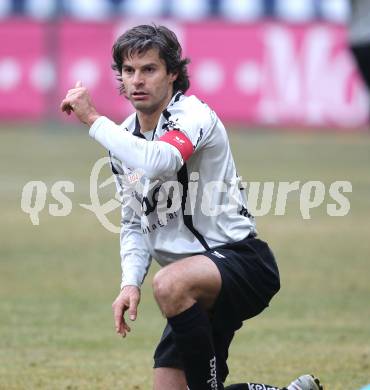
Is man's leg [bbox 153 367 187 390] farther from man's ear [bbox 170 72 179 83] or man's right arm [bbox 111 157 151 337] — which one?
man's ear [bbox 170 72 179 83]

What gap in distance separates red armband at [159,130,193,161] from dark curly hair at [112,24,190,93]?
399 millimetres

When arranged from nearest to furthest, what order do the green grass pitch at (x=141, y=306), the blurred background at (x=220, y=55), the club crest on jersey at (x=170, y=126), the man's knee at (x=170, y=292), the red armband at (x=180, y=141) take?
the man's knee at (x=170, y=292) < the red armband at (x=180, y=141) < the club crest on jersey at (x=170, y=126) < the green grass pitch at (x=141, y=306) < the blurred background at (x=220, y=55)

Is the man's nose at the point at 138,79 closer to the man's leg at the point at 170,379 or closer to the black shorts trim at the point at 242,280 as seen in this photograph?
the black shorts trim at the point at 242,280

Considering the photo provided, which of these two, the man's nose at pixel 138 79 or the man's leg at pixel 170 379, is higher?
the man's nose at pixel 138 79

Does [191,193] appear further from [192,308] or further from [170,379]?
[170,379]

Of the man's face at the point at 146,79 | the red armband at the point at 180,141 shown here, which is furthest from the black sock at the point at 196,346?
the man's face at the point at 146,79

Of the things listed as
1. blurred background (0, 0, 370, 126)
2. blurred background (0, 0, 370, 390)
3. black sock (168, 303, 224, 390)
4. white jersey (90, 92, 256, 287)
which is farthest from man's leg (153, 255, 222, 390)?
blurred background (0, 0, 370, 126)

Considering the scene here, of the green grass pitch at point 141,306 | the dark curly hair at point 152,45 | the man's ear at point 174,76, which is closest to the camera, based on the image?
the dark curly hair at point 152,45

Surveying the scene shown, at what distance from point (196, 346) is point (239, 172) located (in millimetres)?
14123

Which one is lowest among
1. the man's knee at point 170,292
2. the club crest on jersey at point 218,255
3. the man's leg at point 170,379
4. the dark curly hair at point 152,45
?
the man's leg at point 170,379

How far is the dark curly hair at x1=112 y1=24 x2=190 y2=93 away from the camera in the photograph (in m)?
5.95

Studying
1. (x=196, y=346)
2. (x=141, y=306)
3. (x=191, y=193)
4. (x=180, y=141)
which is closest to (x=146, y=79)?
(x=180, y=141)

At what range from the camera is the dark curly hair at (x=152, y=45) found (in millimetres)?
5953

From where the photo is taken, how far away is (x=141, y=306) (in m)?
10.4
